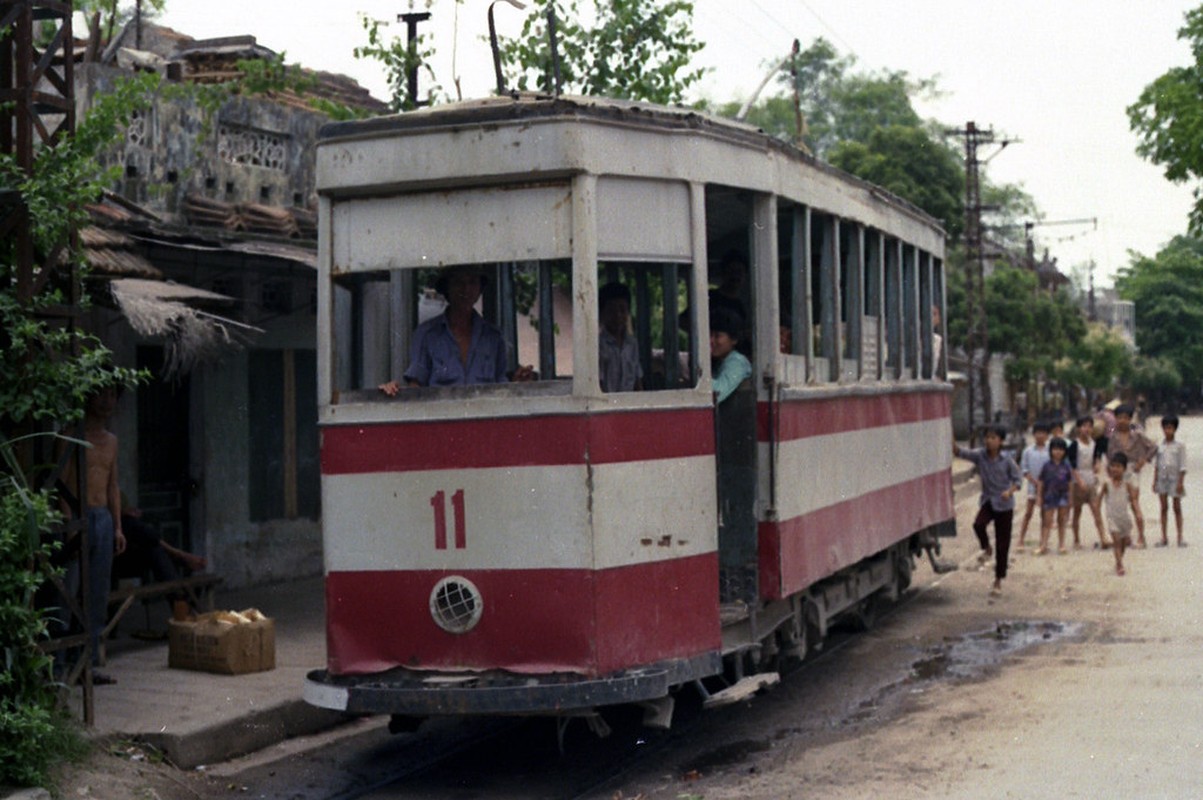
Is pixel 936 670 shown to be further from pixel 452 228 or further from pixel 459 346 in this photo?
pixel 452 228

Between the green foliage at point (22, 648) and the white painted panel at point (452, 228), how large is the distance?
5.85 feet

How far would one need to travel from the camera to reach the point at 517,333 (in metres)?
8.06

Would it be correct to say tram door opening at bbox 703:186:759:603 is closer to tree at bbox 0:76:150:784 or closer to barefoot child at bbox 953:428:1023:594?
tree at bbox 0:76:150:784

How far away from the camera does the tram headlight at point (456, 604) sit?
285 inches

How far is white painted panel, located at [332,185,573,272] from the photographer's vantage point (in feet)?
23.7

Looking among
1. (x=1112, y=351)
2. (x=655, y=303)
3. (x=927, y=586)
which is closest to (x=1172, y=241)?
(x=1112, y=351)

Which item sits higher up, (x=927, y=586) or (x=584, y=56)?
(x=584, y=56)

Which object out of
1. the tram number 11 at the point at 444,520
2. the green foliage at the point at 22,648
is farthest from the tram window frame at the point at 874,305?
the green foliage at the point at 22,648

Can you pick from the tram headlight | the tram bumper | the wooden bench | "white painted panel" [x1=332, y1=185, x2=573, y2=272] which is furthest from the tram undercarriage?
the wooden bench

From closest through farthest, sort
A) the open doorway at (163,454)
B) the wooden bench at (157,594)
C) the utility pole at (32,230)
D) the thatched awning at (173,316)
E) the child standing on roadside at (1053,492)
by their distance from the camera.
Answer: the utility pole at (32,230)
the thatched awning at (173,316)
the wooden bench at (157,594)
the open doorway at (163,454)
the child standing on roadside at (1053,492)

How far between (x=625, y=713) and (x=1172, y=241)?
113026mm

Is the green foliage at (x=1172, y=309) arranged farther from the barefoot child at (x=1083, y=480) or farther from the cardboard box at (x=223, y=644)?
Result: the cardboard box at (x=223, y=644)

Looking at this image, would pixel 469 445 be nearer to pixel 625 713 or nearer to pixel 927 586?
pixel 625 713

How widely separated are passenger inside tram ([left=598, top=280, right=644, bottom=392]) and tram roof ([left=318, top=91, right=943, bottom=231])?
828 mm
